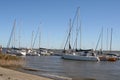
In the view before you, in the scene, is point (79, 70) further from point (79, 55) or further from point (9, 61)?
point (79, 55)

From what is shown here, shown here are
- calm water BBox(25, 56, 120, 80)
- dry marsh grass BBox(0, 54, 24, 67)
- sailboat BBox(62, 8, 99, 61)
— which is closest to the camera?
calm water BBox(25, 56, 120, 80)

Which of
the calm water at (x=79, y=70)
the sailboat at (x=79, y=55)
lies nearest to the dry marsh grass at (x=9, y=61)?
the calm water at (x=79, y=70)

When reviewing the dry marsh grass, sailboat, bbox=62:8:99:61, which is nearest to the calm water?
the dry marsh grass

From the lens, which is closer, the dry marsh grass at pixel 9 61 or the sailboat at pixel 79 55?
the dry marsh grass at pixel 9 61

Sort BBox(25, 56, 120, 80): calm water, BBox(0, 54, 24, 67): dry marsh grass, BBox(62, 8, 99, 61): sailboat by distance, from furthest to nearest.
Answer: BBox(62, 8, 99, 61): sailboat, BBox(0, 54, 24, 67): dry marsh grass, BBox(25, 56, 120, 80): calm water

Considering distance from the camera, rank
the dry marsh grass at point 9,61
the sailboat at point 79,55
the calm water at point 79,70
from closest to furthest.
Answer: the calm water at point 79,70, the dry marsh grass at point 9,61, the sailboat at point 79,55

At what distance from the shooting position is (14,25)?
351 ft

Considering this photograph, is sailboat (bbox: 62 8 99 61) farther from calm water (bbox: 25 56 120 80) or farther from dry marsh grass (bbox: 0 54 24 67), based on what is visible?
dry marsh grass (bbox: 0 54 24 67)

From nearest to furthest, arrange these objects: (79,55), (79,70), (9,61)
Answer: (9,61), (79,70), (79,55)

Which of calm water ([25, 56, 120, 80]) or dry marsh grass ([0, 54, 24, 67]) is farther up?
dry marsh grass ([0, 54, 24, 67])

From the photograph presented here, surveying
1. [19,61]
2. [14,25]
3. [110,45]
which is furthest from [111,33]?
[19,61]

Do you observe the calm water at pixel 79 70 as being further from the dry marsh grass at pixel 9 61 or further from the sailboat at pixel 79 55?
the sailboat at pixel 79 55

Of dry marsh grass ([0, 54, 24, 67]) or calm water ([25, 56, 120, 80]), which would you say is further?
dry marsh grass ([0, 54, 24, 67])

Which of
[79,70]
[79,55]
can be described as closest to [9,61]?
[79,70]
